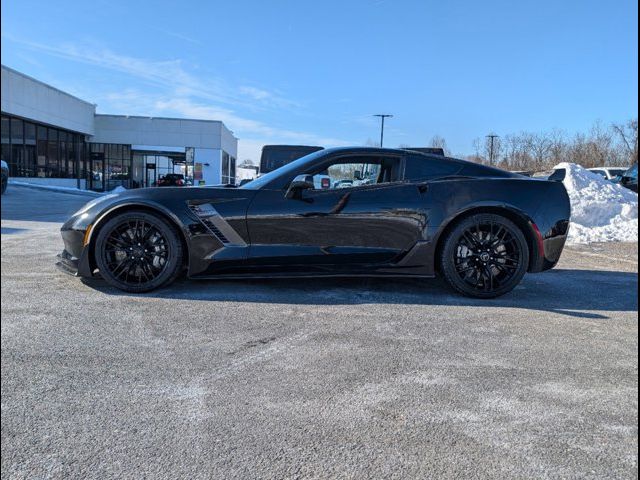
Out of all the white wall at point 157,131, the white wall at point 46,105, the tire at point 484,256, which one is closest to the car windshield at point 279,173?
the tire at point 484,256

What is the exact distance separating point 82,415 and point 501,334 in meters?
2.60

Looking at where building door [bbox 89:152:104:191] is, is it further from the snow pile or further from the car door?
the car door

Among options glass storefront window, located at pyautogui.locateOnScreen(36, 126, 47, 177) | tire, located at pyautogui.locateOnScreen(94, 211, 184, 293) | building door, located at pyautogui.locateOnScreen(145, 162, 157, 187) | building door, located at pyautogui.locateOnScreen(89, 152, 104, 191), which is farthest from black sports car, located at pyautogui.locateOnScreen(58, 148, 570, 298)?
building door, located at pyautogui.locateOnScreen(145, 162, 157, 187)

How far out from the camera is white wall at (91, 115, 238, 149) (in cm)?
3216

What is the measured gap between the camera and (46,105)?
2544 cm

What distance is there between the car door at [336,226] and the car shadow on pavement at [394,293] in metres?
0.28

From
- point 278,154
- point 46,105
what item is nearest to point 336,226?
point 278,154

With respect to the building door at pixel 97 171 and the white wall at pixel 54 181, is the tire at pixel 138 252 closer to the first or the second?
the white wall at pixel 54 181

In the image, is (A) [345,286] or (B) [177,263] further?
(A) [345,286]

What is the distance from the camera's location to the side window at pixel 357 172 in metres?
4.32

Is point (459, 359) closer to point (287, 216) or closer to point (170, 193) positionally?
point (287, 216)

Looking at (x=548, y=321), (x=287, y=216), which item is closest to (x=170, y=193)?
(x=287, y=216)

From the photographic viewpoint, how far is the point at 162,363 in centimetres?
254

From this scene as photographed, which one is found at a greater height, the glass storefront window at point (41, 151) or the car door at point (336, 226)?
the glass storefront window at point (41, 151)
